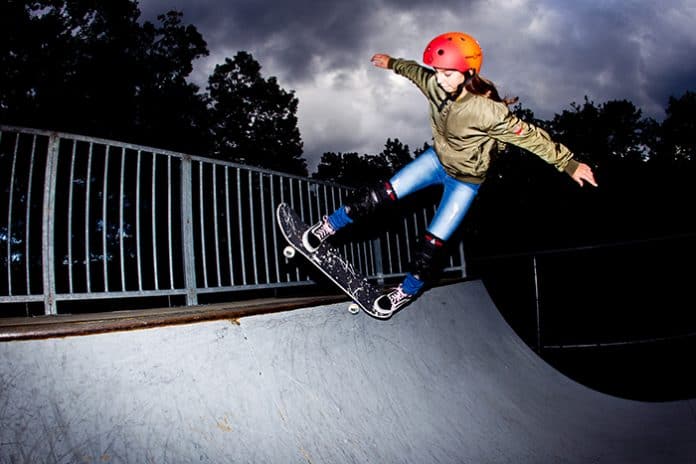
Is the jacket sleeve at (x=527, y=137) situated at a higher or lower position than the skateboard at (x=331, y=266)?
higher

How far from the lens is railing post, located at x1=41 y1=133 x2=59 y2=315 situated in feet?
10.4

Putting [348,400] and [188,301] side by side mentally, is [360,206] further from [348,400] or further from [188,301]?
[188,301]

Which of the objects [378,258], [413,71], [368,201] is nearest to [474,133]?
[413,71]

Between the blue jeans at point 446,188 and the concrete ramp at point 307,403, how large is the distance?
97cm

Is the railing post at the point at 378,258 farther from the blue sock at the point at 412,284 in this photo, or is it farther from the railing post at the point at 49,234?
the railing post at the point at 49,234

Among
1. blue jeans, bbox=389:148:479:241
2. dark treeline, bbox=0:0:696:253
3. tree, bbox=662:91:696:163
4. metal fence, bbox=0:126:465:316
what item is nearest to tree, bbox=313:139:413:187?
dark treeline, bbox=0:0:696:253

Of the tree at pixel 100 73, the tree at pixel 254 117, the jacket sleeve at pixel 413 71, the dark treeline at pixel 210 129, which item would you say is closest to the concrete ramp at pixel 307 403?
the jacket sleeve at pixel 413 71

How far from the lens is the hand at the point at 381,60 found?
368 cm

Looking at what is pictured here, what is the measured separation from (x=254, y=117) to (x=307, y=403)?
38.6 meters

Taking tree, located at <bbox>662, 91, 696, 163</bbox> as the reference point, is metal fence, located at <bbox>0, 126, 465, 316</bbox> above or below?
below

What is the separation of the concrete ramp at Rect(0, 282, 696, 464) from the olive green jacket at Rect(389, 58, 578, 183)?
148cm

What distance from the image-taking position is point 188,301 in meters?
3.92

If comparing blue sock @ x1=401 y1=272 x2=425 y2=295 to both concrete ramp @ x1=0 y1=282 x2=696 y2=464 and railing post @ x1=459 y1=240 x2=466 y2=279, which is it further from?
railing post @ x1=459 y1=240 x2=466 y2=279

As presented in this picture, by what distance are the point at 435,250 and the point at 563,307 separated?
25339 millimetres
